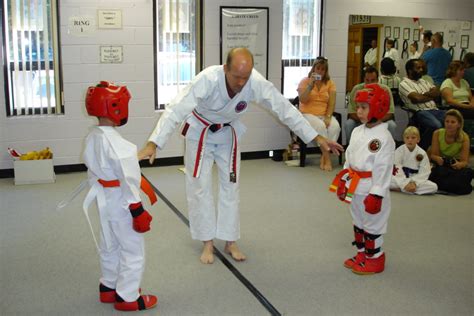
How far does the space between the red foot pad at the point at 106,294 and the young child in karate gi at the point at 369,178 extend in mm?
1389

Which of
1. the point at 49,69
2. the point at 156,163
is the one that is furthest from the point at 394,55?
the point at 49,69

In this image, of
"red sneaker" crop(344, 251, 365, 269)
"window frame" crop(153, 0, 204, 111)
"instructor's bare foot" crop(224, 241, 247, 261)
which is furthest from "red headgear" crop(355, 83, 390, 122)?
"window frame" crop(153, 0, 204, 111)

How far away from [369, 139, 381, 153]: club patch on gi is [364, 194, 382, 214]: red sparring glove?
10.2 inches

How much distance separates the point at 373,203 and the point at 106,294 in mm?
1497

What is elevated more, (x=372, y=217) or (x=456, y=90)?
(x=456, y=90)

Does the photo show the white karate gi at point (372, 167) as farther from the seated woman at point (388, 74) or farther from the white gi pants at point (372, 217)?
the seated woman at point (388, 74)

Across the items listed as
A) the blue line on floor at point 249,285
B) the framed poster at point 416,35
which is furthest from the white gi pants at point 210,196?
the framed poster at point 416,35

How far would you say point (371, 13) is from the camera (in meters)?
6.95

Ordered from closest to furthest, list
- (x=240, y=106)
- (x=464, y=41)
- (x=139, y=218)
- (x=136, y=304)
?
(x=139, y=218)
(x=136, y=304)
(x=240, y=106)
(x=464, y=41)

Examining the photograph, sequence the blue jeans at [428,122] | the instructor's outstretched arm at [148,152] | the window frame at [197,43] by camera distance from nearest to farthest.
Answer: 1. the instructor's outstretched arm at [148,152]
2. the window frame at [197,43]
3. the blue jeans at [428,122]

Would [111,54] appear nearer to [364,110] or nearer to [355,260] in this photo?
[364,110]

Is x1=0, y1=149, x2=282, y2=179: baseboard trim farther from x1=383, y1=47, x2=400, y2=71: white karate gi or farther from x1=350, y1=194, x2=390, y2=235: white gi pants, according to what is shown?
x1=350, y1=194, x2=390, y2=235: white gi pants

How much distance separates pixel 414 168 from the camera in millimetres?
5121

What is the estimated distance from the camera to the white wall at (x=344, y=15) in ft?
22.2
